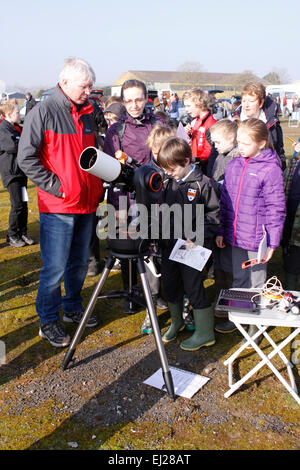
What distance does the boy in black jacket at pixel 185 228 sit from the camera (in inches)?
125

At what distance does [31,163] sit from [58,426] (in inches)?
75.9

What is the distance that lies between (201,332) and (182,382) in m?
0.57

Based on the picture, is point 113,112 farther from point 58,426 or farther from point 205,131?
point 58,426

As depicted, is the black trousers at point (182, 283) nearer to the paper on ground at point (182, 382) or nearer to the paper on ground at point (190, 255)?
the paper on ground at point (190, 255)

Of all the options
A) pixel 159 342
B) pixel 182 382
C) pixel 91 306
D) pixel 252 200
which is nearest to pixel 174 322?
pixel 182 382

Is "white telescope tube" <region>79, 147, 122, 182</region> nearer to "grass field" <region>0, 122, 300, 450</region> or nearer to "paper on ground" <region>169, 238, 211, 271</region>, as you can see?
"paper on ground" <region>169, 238, 211, 271</region>

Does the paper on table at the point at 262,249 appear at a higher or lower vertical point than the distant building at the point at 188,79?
lower

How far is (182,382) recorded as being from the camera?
3.12m

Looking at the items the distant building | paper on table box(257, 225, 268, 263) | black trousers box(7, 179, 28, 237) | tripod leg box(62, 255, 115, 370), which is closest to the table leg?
paper on table box(257, 225, 268, 263)

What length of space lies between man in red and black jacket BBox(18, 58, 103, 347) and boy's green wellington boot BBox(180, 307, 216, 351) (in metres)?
1.11

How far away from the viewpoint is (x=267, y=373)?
326 centimetres

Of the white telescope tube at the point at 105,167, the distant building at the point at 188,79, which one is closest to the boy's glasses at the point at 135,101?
the white telescope tube at the point at 105,167

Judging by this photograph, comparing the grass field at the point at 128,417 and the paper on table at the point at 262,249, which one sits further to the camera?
the paper on table at the point at 262,249

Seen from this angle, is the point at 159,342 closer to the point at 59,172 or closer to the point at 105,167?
the point at 105,167
